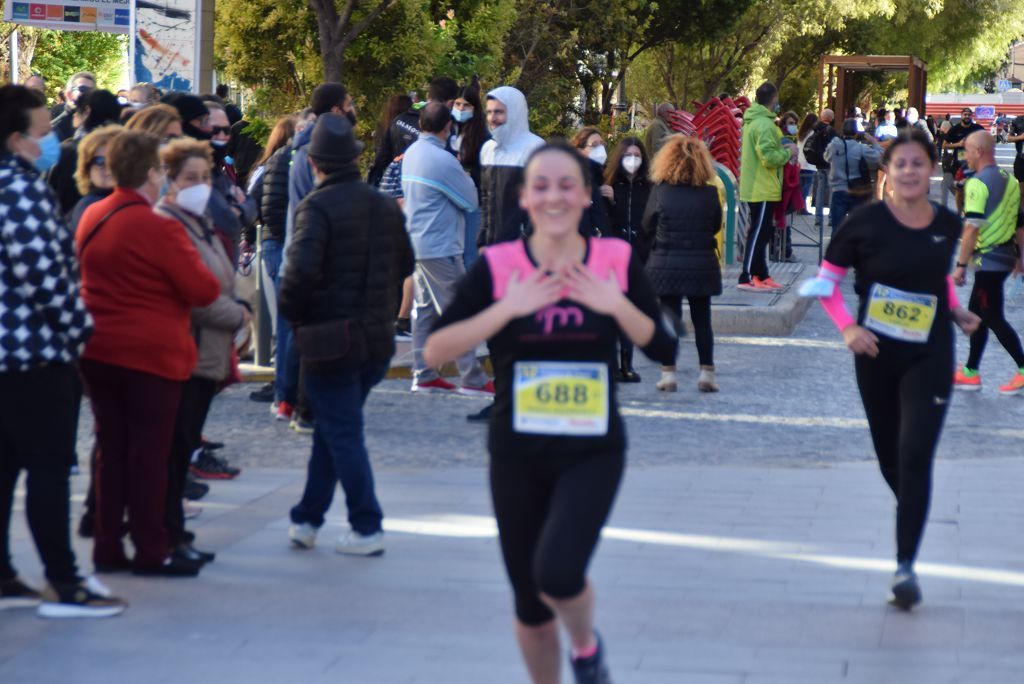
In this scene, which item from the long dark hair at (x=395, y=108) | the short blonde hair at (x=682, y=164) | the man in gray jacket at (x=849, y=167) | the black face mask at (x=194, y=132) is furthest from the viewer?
the man in gray jacket at (x=849, y=167)

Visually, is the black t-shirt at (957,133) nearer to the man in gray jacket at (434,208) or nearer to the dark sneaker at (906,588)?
the man in gray jacket at (434,208)

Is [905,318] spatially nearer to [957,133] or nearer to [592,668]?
[592,668]

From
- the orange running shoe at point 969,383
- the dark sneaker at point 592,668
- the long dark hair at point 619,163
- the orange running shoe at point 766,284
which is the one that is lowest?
the orange running shoe at point 969,383

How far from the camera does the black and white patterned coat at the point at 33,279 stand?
17.4 ft

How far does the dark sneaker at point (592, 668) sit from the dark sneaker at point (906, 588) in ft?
6.11

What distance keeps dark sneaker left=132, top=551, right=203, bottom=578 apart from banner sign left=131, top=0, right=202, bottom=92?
6139mm

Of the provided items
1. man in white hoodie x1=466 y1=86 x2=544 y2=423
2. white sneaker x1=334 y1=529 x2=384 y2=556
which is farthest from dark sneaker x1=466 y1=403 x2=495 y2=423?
white sneaker x1=334 y1=529 x2=384 y2=556

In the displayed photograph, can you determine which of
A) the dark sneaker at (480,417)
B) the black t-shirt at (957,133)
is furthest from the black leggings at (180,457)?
the black t-shirt at (957,133)

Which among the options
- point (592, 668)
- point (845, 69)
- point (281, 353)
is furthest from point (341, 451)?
point (845, 69)

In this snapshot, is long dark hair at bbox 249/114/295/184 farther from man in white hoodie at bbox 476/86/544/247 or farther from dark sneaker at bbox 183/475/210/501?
dark sneaker at bbox 183/475/210/501

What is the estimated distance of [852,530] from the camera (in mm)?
7055

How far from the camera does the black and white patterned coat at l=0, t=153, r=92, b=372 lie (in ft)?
17.4

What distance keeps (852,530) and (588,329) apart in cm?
333

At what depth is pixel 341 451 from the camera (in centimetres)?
638
